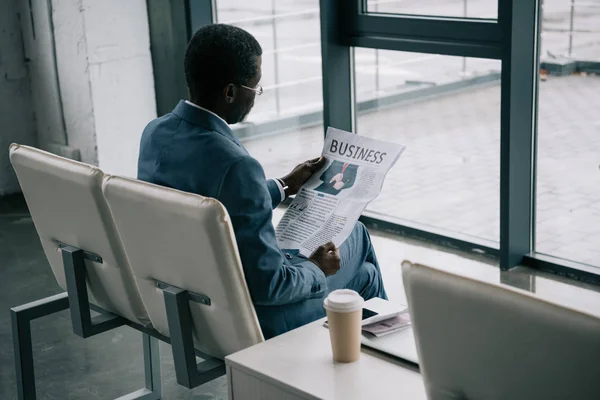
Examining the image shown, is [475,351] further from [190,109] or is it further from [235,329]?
[190,109]

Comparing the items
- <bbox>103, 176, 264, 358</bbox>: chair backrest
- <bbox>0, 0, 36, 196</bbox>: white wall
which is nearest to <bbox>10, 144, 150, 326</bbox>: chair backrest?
<bbox>103, 176, 264, 358</bbox>: chair backrest

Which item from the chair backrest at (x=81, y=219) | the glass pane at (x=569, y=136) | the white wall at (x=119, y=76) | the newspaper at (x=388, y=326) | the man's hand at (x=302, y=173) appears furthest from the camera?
the white wall at (x=119, y=76)

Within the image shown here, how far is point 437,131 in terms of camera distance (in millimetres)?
4547

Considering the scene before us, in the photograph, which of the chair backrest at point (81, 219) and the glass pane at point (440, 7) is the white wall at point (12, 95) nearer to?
the glass pane at point (440, 7)

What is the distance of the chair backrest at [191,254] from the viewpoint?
6.39ft

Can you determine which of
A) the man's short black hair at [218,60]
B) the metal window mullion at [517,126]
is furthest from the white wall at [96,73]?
the man's short black hair at [218,60]

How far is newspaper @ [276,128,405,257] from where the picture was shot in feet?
7.46

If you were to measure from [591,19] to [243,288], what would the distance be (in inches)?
87.6

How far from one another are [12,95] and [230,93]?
3.75 m

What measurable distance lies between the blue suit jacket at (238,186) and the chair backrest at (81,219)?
0.56 feet

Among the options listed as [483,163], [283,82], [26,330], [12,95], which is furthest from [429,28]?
[12,95]

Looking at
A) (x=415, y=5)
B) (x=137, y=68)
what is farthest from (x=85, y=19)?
(x=415, y=5)

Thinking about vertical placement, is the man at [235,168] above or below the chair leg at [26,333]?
above

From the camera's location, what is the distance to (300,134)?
210 inches
